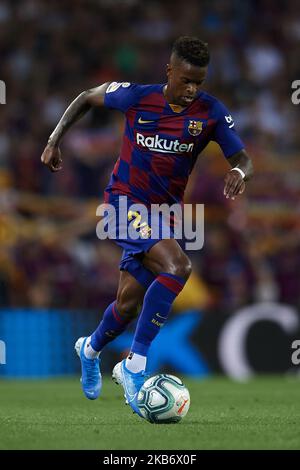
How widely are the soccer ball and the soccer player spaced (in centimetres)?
16

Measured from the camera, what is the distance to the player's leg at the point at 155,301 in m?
6.52

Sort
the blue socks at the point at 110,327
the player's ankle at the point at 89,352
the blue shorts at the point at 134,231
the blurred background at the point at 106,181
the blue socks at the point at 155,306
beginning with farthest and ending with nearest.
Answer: the blurred background at the point at 106,181 < the player's ankle at the point at 89,352 < the blue socks at the point at 110,327 < the blue shorts at the point at 134,231 < the blue socks at the point at 155,306

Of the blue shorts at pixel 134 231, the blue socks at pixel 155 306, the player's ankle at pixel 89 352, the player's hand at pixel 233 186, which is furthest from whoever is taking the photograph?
the player's ankle at pixel 89 352

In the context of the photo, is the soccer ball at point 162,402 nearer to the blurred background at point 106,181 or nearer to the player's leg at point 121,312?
the player's leg at point 121,312

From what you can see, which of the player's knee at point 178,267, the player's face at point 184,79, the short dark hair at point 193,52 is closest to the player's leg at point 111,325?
the player's knee at point 178,267

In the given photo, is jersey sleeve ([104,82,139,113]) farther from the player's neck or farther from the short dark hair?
the short dark hair

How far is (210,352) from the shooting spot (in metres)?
12.2

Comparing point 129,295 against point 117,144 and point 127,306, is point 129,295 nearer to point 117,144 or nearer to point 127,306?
point 127,306

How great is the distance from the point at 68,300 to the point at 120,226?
5781 mm

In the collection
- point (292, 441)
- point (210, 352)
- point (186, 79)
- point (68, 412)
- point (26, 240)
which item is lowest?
point (210, 352)

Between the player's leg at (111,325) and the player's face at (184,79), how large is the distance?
3.92ft

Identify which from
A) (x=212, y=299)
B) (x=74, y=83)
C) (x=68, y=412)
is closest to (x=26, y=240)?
(x=212, y=299)

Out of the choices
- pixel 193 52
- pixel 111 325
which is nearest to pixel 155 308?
pixel 111 325
